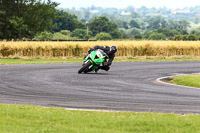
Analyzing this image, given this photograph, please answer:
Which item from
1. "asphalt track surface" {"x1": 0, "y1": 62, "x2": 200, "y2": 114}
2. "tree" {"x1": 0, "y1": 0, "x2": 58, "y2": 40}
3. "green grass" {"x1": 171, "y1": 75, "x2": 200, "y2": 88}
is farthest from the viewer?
"tree" {"x1": 0, "y1": 0, "x2": 58, "y2": 40}

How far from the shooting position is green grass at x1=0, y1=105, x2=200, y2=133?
9.60 m

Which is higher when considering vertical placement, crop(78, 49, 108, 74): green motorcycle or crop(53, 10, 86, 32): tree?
crop(53, 10, 86, 32): tree

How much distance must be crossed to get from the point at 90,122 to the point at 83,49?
2987 centimetres

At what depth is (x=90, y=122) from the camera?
34.2 feet

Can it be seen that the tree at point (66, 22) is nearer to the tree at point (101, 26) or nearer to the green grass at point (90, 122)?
the tree at point (101, 26)

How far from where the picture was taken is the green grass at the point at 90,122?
9602 mm

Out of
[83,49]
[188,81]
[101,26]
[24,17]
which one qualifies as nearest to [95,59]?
[188,81]

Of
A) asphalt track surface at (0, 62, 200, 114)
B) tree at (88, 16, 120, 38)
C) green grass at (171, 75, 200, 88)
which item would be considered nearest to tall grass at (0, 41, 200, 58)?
asphalt track surface at (0, 62, 200, 114)

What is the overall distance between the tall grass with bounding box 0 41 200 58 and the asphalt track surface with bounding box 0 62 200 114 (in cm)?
1570

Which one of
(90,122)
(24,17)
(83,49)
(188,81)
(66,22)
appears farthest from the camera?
(66,22)

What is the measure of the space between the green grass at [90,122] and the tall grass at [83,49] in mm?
26950

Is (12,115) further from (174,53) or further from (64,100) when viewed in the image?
(174,53)

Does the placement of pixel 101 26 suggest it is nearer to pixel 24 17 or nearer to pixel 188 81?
pixel 24 17

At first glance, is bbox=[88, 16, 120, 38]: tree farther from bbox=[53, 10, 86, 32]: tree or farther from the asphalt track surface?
the asphalt track surface
